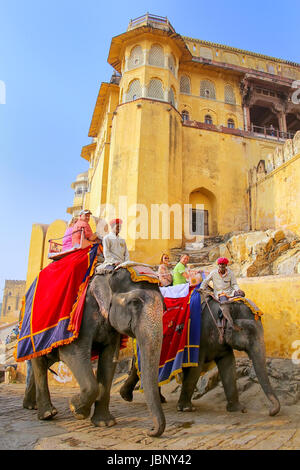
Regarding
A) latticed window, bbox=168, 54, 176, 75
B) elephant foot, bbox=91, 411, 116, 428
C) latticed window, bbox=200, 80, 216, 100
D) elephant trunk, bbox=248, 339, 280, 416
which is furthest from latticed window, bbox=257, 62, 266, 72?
elephant foot, bbox=91, 411, 116, 428

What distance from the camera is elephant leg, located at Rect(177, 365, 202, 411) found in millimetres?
5355

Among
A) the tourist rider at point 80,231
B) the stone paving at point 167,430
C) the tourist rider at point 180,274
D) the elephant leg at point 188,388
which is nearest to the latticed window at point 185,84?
the tourist rider at point 180,274

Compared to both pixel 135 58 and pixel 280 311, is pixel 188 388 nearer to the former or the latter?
pixel 280 311

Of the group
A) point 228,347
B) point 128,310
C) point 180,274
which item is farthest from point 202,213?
point 128,310

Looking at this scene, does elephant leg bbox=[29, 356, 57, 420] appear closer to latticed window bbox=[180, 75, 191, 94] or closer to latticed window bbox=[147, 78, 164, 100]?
latticed window bbox=[147, 78, 164, 100]

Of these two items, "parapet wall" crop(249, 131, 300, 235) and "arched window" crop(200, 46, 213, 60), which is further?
"arched window" crop(200, 46, 213, 60)

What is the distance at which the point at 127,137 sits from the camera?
1870 cm

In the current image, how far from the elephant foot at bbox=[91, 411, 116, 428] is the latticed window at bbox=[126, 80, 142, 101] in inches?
711

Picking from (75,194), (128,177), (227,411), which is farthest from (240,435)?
(75,194)

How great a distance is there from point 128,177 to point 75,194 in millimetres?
21403

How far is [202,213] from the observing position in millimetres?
20344

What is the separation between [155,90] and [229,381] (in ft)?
57.6

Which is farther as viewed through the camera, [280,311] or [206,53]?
[206,53]

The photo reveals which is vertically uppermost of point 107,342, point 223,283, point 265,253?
point 265,253
